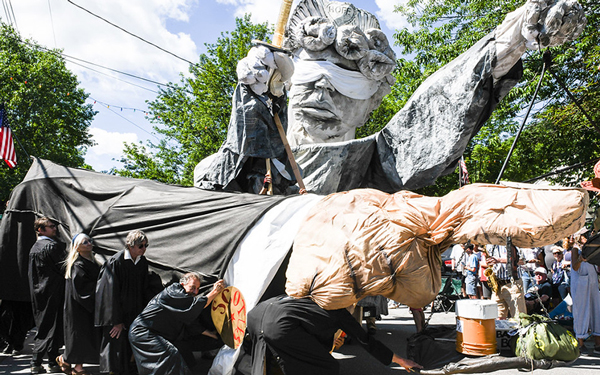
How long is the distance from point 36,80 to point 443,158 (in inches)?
842

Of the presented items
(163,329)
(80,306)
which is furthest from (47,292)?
(163,329)

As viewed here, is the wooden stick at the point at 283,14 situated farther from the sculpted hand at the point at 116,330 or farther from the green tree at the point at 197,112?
the green tree at the point at 197,112

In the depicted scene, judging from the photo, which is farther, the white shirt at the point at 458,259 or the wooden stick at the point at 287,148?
the white shirt at the point at 458,259

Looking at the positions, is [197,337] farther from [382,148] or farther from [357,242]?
[382,148]

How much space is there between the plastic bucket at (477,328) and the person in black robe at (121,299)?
3178 millimetres

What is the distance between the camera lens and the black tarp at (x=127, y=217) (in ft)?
16.1

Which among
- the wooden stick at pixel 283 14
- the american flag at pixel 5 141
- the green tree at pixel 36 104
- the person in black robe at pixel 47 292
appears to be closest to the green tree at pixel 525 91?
the wooden stick at pixel 283 14

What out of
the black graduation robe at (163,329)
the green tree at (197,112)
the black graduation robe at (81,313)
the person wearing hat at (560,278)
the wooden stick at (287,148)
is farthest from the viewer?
the green tree at (197,112)

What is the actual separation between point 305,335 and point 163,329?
1541 millimetres

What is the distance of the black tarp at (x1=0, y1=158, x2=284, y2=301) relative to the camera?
489cm

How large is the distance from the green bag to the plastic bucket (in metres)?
0.21

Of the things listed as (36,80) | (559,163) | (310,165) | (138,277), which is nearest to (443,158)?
(310,165)

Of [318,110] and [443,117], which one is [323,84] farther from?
[443,117]

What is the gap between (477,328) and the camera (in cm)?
383
